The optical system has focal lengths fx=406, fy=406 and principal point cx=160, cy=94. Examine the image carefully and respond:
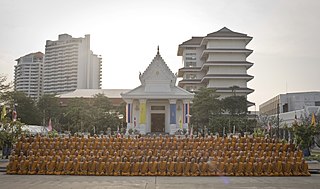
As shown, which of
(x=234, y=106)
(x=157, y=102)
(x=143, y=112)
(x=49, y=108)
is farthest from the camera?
(x=49, y=108)

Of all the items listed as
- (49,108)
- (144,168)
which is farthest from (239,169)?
(49,108)

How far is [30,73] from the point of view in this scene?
116500 mm

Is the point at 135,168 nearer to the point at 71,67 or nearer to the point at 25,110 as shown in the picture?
the point at 25,110

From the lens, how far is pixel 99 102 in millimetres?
47906

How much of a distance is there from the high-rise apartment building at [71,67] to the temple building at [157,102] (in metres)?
71.6

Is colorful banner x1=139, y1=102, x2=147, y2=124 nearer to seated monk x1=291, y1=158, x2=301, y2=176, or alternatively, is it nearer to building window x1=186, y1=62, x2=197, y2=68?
seated monk x1=291, y1=158, x2=301, y2=176

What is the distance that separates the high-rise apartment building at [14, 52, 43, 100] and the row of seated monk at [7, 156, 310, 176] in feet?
322

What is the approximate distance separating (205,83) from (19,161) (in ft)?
147

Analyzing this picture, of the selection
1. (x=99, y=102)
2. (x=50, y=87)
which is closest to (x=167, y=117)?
(x=99, y=102)

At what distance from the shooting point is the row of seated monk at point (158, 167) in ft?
59.8

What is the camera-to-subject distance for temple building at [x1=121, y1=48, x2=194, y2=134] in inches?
1555

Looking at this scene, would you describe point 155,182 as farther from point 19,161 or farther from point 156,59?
point 156,59

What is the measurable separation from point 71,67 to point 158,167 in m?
101

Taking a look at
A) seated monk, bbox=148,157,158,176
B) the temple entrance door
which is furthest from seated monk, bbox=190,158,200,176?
the temple entrance door
